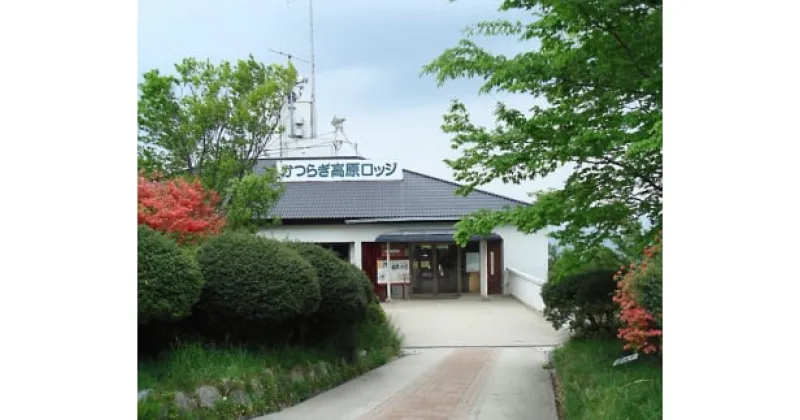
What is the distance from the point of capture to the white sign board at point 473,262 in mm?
26594

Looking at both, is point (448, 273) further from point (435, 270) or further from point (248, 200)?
point (248, 200)

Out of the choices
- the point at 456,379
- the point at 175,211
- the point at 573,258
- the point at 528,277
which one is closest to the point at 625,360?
the point at 573,258

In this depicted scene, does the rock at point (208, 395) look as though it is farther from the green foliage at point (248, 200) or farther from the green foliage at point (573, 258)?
the green foliage at point (248, 200)

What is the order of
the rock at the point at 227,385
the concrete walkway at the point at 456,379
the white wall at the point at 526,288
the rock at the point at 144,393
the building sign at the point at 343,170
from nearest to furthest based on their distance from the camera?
the rock at the point at 144,393 < the rock at the point at 227,385 < the concrete walkway at the point at 456,379 < the white wall at the point at 526,288 < the building sign at the point at 343,170

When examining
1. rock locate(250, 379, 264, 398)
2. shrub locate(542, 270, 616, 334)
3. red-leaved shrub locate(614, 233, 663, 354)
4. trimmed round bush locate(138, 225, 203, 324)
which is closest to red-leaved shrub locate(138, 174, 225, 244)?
trimmed round bush locate(138, 225, 203, 324)

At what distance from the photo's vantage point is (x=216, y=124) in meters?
13.0

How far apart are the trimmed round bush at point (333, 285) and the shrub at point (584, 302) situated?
2726 mm

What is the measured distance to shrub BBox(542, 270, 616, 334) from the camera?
10398 mm

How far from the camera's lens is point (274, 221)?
14.1 m

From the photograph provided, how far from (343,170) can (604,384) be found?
21.6m

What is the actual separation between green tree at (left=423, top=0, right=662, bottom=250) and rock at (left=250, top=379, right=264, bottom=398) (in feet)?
9.38

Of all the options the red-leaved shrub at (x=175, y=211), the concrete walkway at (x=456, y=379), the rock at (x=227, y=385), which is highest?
the red-leaved shrub at (x=175, y=211)

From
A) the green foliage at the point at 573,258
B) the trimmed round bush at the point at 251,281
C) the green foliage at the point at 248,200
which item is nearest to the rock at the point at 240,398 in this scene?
the trimmed round bush at the point at 251,281
